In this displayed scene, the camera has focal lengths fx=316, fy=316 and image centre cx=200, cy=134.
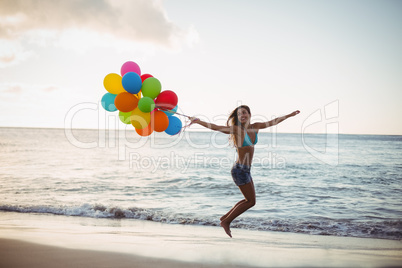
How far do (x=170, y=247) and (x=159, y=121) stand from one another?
2116 mm

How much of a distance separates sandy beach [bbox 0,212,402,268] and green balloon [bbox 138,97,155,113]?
2205 mm

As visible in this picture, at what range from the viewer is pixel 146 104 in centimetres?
477

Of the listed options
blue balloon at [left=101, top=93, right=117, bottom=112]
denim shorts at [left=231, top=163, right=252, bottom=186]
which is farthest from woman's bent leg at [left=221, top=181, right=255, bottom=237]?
blue balloon at [left=101, top=93, right=117, bottom=112]

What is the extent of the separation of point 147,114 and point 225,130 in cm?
127

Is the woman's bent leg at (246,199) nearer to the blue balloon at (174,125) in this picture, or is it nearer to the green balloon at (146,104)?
the blue balloon at (174,125)

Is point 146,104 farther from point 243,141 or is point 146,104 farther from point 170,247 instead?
point 170,247

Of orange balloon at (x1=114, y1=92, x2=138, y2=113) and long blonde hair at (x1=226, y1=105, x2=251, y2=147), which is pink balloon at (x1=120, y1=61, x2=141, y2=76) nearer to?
orange balloon at (x1=114, y1=92, x2=138, y2=113)

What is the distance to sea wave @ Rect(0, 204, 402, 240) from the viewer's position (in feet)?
23.3

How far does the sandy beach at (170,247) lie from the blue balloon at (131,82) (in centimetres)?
251

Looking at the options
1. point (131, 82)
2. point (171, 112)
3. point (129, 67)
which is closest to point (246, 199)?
point (171, 112)

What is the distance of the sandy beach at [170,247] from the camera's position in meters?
4.57

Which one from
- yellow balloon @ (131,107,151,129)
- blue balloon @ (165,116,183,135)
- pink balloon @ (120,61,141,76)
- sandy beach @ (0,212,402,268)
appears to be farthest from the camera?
pink balloon @ (120,61,141,76)

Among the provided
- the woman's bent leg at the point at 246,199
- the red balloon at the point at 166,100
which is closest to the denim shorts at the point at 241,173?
the woman's bent leg at the point at 246,199

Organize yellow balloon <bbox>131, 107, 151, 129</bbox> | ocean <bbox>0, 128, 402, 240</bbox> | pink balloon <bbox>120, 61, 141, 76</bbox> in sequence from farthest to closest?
ocean <bbox>0, 128, 402, 240</bbox> → pink balloon <bbox>120, 61, 141, 76</bbox> → yellow balloon <bbox>131, 107, 151, 129</bbox>
